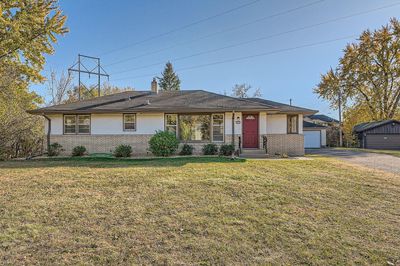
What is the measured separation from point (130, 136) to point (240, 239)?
11716 millimetres

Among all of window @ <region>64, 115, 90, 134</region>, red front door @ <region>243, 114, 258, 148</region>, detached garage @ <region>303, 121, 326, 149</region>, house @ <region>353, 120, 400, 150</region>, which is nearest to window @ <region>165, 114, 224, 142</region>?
red front door @ <region>243, 114, 258, 148</region>

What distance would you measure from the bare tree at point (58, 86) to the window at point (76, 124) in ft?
45.7

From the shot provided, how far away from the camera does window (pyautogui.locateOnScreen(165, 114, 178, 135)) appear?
47.4 ft

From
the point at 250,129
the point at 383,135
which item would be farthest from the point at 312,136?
the point at 250,129

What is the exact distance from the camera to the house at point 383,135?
2402cm

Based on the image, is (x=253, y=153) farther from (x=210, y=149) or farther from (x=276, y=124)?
(x=276, y=124)

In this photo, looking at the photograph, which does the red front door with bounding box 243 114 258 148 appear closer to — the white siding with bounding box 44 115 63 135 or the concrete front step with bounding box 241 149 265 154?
the concrete front step with bounding box 241 149 265 154

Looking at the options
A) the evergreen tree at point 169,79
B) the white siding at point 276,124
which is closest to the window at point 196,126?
the white siding at point 276,124

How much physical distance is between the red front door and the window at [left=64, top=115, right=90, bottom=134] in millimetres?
Result: 9668

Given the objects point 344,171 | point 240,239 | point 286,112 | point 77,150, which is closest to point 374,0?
point 286,112

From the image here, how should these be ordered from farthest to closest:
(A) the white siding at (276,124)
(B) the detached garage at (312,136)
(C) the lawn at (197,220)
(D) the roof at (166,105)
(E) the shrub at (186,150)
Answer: (B) the detached garage at (312,136) < (A) the white siding at (276,124) < (E) the shrub at (186,150) < (D) the roof at (166,105) < (C) the lawn at (197,220)

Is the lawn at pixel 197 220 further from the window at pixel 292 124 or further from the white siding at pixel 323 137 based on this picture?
the white siding at pixel 323 137

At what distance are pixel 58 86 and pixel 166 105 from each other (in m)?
18.9

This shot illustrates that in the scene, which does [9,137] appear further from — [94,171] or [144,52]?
[144,52]
